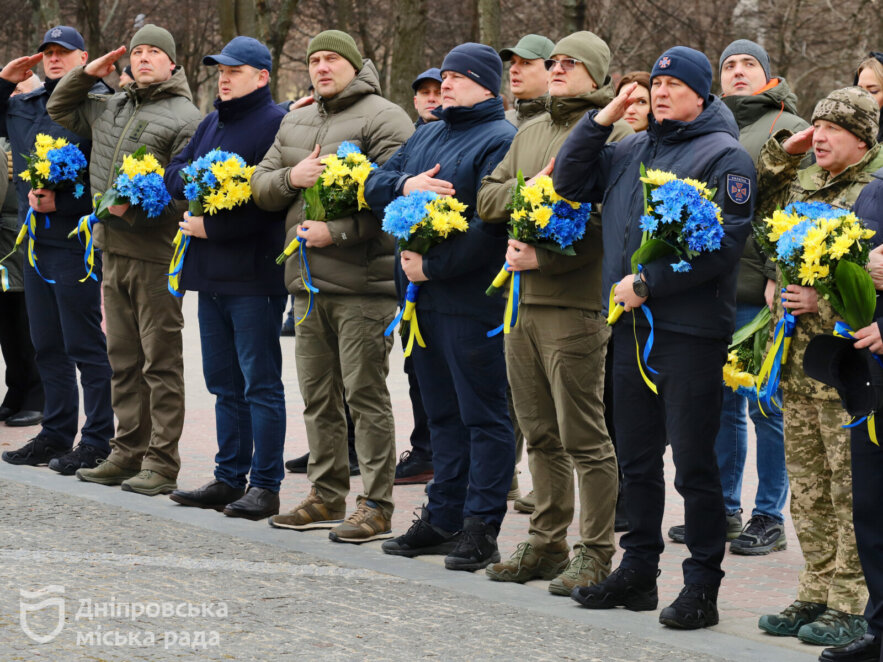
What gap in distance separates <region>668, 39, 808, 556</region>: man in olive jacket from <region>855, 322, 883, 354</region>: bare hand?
2.10 m

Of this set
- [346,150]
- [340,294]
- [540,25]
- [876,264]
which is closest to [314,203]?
[346,150]

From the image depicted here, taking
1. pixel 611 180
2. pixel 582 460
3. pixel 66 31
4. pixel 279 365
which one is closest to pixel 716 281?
pixel 611 180

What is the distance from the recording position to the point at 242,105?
316 inches

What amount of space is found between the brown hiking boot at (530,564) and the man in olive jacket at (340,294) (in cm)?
104

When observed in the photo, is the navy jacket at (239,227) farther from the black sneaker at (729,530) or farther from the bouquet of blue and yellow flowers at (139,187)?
the black sneaker at (729,530)

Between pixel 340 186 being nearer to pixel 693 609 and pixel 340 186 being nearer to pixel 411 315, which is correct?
pixel 411 315

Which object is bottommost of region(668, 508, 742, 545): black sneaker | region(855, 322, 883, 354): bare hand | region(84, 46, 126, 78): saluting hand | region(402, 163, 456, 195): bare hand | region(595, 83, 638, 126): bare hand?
region(668, 508, 742, 545): black sneaker

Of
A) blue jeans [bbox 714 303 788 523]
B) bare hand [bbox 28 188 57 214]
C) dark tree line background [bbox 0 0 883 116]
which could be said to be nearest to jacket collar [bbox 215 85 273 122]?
bare hand [bbox 28 188 57 214]

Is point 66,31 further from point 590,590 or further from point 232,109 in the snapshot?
point 590,590

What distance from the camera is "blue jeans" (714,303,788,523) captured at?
24.1ft

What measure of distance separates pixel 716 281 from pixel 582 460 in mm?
1126

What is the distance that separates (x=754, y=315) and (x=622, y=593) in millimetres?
2035

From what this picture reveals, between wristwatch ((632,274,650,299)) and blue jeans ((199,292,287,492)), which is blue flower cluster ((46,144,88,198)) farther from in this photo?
wristwatch ((632,274,650,299))

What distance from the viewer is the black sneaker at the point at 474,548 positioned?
22.0ft
